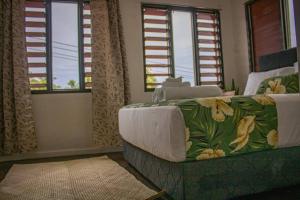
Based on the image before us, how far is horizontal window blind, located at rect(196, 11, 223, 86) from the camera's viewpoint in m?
4.43

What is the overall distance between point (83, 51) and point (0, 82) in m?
1.21

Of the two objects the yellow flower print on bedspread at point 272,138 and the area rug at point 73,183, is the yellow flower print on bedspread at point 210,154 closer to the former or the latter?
→ the yellow flower print on bedspread at point 272,138

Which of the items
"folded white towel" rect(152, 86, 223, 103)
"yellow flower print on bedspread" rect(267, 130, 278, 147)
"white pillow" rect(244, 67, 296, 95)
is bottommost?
"yellow flower print on bedspread" rect(267, 130, 278, 147)

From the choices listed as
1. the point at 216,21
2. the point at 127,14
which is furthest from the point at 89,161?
the point at 216,21

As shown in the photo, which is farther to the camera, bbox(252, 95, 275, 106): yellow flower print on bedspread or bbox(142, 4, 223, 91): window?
bbox(142, 4, 223, 91): window

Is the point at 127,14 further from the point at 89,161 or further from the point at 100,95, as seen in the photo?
the point at 89,161

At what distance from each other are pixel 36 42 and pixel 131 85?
1524 millimetres

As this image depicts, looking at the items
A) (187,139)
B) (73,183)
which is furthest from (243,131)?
(73,183)

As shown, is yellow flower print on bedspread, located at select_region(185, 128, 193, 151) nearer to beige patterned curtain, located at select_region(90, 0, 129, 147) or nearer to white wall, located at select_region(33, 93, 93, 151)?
beige patterned curtain, located at select_region(90, 0, 129, 147)

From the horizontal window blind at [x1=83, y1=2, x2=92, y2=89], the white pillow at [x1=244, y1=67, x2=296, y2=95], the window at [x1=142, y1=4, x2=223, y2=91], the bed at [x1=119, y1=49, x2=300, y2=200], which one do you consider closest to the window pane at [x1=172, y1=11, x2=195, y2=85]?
the window at [x1=142, y1=4, x2=223, y2=91]

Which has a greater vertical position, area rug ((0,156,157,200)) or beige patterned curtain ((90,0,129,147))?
beige patterned curtain ((90,0,129,147))

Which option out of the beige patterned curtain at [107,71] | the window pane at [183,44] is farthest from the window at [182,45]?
the beige patterned curtain at [107,71]

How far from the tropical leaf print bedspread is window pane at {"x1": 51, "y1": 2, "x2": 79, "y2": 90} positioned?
2.83m

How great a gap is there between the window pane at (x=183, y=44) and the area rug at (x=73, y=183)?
219 centimetres
